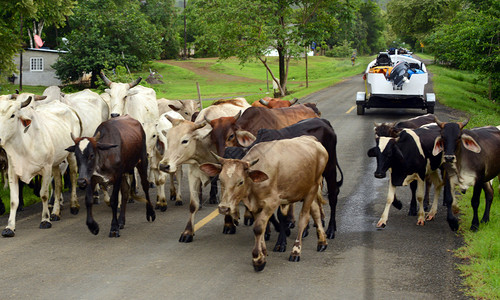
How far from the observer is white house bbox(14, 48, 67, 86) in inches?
2527

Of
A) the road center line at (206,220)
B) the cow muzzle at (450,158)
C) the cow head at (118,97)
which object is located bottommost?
the road center line at (206,220)

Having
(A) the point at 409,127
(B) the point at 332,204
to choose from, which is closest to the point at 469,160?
(A) the point at 409,127

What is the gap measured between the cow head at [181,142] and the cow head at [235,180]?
2120 mm

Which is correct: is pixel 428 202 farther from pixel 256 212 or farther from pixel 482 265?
pixel 256 212

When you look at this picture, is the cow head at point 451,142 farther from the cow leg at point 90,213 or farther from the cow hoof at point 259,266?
the cow leg at point 90,213

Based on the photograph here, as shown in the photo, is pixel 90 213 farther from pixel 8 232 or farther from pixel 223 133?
pixel 223 133

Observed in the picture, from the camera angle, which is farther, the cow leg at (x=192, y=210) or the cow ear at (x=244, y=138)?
the cow ear at (x=244, y=138)

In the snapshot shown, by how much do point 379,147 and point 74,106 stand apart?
23.6ft

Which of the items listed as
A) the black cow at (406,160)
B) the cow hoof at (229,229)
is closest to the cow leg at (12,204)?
the cow hoof at (229,229)

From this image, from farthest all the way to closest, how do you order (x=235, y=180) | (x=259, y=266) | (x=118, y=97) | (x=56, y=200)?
(x=118, y=97)
(x=56, y=200)
(x=259, y=266)
(x=235, y=180)

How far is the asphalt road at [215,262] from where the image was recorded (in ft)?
24.7

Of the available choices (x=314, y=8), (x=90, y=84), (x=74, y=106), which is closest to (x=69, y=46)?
(x=90, y=84)

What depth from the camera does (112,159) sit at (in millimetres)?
10531

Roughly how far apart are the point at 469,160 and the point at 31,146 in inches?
301
